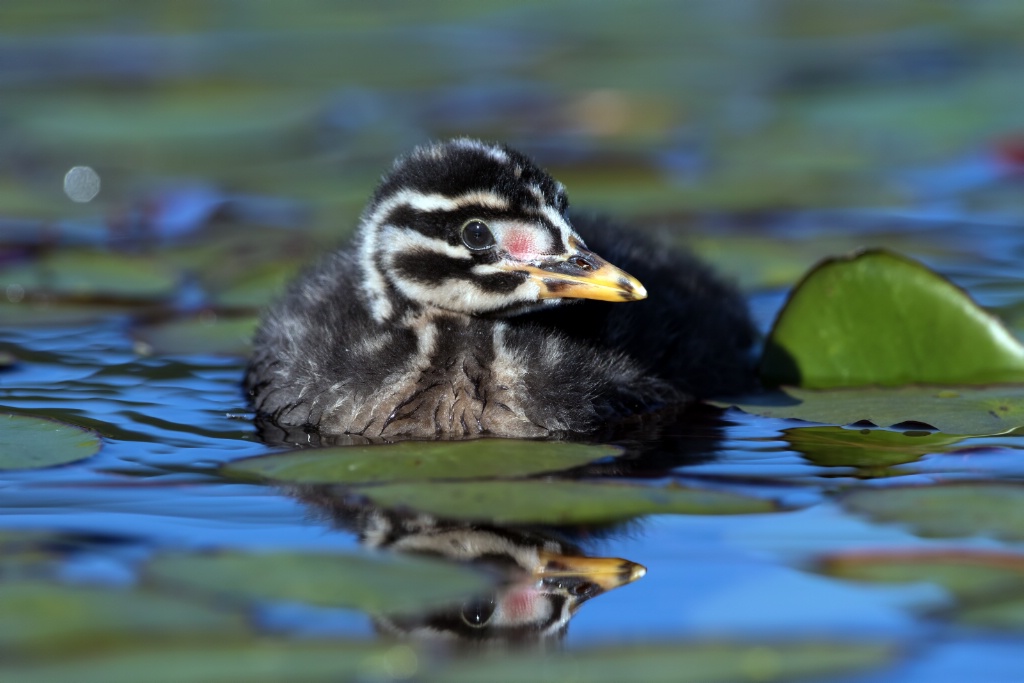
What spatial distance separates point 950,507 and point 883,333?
2006mm

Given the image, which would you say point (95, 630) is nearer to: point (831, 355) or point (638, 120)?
point (831, 355)

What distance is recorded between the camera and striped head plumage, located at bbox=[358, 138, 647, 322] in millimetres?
6375

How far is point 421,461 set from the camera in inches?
231

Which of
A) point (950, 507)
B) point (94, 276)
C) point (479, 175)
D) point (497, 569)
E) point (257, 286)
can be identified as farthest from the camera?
point (94, 276)

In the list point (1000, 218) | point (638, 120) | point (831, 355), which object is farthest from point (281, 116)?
point (831, 355)

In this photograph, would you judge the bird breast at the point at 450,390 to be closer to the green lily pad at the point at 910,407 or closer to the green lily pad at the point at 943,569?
the green lily pad at the point at 910,407

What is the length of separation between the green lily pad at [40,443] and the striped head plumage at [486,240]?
144 cm

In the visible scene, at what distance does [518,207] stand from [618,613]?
88.9 inches

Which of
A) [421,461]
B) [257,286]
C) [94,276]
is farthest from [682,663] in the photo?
[94,276]

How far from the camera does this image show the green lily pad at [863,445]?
604cm

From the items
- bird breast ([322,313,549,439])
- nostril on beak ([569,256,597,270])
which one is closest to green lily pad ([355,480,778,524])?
bird breast ([322,313,549,439])

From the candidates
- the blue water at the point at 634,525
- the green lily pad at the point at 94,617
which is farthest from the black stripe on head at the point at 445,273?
the green lily pad at the point at 94,617

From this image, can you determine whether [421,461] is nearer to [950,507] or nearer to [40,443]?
[40,443]

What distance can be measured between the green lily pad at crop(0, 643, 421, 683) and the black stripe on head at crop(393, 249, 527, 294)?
2.42m
